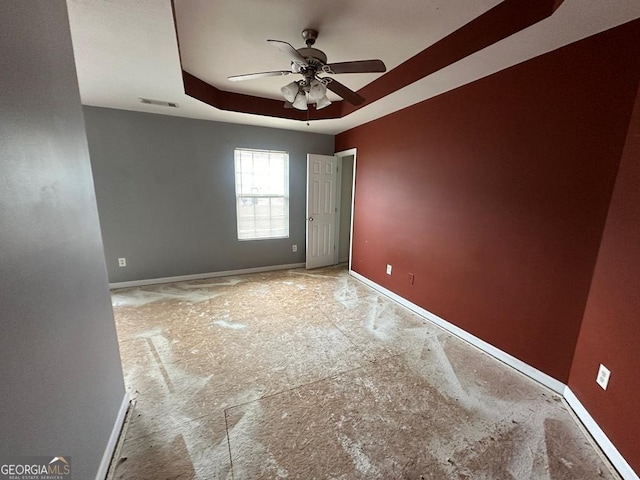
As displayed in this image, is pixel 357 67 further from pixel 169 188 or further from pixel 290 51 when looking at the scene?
pixel 169 188

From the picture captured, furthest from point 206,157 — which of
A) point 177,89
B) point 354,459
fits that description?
point 354,459

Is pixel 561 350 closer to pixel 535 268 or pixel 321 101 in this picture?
pixel 535 268

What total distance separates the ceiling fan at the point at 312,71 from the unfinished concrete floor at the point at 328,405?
2.20 metres

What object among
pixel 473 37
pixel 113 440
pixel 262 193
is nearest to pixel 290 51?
pixel 473 37

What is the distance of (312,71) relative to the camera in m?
1.95

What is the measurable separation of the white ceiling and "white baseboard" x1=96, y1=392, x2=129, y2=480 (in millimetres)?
2330

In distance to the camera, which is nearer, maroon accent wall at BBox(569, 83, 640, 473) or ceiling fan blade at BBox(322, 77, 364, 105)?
maroon accent wall at BBox(569, 83, 640, 473)

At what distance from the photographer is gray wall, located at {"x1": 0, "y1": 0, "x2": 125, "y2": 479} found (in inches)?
30.3

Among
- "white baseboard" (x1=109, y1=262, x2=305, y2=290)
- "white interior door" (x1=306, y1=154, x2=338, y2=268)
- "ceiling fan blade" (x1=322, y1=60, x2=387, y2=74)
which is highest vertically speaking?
"ceiling fan blade" (x1=322, y1=60, x2=387, y2=74)

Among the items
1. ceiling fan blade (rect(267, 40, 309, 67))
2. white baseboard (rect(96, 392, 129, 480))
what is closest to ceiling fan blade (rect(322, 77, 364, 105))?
ceiling fan blade (rect(267, 40, 309, 67))

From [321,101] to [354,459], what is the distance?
2.56 meters

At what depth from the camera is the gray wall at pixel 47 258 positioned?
0.77 metres

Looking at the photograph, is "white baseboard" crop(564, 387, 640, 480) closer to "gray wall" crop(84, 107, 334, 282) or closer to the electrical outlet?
the electrical outlet

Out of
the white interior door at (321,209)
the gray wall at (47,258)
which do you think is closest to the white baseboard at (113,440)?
the gray wall at (47,258)
